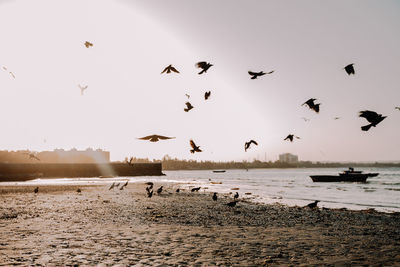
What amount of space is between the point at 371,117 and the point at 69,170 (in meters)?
98.9

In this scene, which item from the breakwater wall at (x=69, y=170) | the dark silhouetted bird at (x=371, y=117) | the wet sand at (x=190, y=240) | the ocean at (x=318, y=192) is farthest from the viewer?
the breakwater wall at (x=69, y=170)

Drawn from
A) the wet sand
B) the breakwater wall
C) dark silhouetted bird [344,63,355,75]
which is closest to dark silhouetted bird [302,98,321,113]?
dark silhouetted bird [344,63,355,75]

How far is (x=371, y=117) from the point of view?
8.01 metres

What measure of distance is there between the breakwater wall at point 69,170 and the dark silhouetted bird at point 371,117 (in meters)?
80.1

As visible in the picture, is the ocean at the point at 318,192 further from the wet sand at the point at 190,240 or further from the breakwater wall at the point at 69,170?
the breakwater wall at the point at 69,170

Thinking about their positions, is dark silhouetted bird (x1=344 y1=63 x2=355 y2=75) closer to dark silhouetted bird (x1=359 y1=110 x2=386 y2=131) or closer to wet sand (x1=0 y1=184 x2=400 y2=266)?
dark silhouetted bird (x1=359 y1=110 x2=386 y2=131)

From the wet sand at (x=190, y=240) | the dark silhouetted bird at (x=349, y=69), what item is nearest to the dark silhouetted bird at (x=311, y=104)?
the dark silhouetted bird at (x=349, y=69)

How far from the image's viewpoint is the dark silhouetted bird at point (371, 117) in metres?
7.69

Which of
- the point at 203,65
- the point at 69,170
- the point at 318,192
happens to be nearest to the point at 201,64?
the point at 203,65

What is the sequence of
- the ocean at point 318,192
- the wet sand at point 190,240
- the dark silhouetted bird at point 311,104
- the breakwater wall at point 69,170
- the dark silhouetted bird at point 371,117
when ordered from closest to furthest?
the dark silhouetted bird at point 371,117 < the wet sand at point 190,240 < the dark silhouetted bird at point 311,104 < the ocean at point 318,192 < the breakwater wall at point 69,170

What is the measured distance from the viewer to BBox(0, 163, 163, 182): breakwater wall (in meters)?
82.6

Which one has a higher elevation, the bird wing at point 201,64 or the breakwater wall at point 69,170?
the bird wing at point 201,64

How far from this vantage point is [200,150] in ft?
36.8

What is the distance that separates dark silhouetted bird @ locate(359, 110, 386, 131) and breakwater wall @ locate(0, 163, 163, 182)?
8008 centimetres
